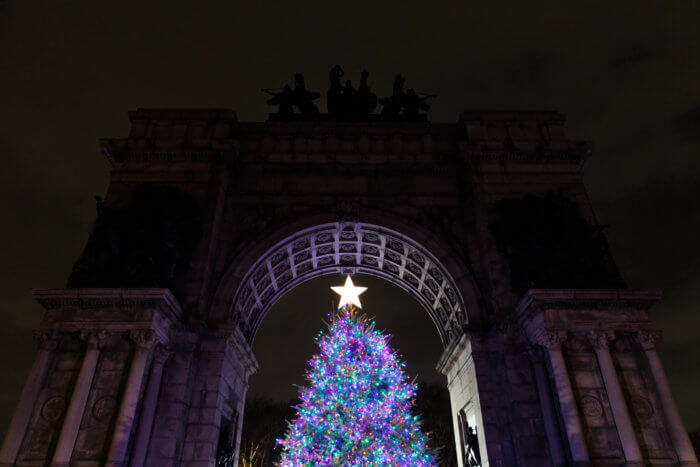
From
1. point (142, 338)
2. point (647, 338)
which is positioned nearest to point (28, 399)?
point (142, 338)

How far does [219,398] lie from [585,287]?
44.8 feet

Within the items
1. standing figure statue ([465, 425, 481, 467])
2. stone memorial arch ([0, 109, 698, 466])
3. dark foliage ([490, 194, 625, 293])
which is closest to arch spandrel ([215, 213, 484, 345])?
stone memorial arch ([0, 109, 698, 466])

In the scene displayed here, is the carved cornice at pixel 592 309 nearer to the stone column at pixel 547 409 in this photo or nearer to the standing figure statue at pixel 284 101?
the stone column at pixel 547 409

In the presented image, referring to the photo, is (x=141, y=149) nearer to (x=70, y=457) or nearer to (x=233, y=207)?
(x=233, y=207)

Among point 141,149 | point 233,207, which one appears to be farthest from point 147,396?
point 141,149

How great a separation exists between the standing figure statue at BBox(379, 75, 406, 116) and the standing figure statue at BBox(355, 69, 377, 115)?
1.85 ft

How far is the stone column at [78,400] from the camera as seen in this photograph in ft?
38.0

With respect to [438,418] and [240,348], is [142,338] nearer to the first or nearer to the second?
[240,348]

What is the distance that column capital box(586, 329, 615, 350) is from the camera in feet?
42.7

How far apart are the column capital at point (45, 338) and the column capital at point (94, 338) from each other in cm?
88

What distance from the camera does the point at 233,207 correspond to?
63.4 ft

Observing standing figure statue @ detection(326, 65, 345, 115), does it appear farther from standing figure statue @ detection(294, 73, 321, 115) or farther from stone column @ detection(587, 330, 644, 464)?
stone column @ detection(587, 330, 644, 464)

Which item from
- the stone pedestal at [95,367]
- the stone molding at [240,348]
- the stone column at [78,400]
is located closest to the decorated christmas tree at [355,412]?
A: the stone molding at [240,348]

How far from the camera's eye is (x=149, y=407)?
13531mm
